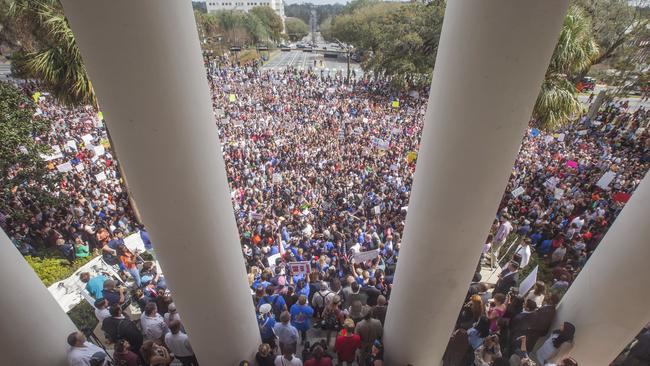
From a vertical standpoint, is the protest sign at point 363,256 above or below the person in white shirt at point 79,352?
below

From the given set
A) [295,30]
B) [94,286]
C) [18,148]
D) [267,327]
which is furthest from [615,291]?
[295,30]

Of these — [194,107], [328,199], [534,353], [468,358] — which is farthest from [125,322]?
[328,199]

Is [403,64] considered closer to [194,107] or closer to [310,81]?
[310,81]

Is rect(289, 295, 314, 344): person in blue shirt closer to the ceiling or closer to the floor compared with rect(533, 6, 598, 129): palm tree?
closer to the floor

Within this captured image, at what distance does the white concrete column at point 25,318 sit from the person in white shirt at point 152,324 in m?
1.10

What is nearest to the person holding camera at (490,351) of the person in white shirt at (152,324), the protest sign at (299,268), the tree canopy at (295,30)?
the protest sign at (299,268)

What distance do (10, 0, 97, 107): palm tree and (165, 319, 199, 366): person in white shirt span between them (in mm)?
7925

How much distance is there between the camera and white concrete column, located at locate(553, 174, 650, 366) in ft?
14.7

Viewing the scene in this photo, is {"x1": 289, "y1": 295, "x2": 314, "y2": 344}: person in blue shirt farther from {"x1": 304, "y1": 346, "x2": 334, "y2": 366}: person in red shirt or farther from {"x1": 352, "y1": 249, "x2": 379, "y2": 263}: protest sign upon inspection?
{"x1": 352, "y1": 249, "x2": 379, "y2": 263}: protest sign

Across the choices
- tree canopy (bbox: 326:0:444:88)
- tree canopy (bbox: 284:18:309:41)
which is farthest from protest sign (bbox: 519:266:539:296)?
tree canopy (bbox: 284:18:309:41)

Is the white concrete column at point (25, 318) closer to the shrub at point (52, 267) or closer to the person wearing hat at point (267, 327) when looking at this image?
the person wearing hat at point (267, 327)

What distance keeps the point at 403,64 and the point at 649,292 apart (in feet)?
101

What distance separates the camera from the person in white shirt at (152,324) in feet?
18.7

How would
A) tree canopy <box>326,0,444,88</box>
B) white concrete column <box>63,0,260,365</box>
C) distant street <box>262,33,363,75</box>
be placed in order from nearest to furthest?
white concrete column <box>63,0,260,365</box> < tree canopy <box>326,0,444,88</box> < distant street <box>262,33,363,75</box>
